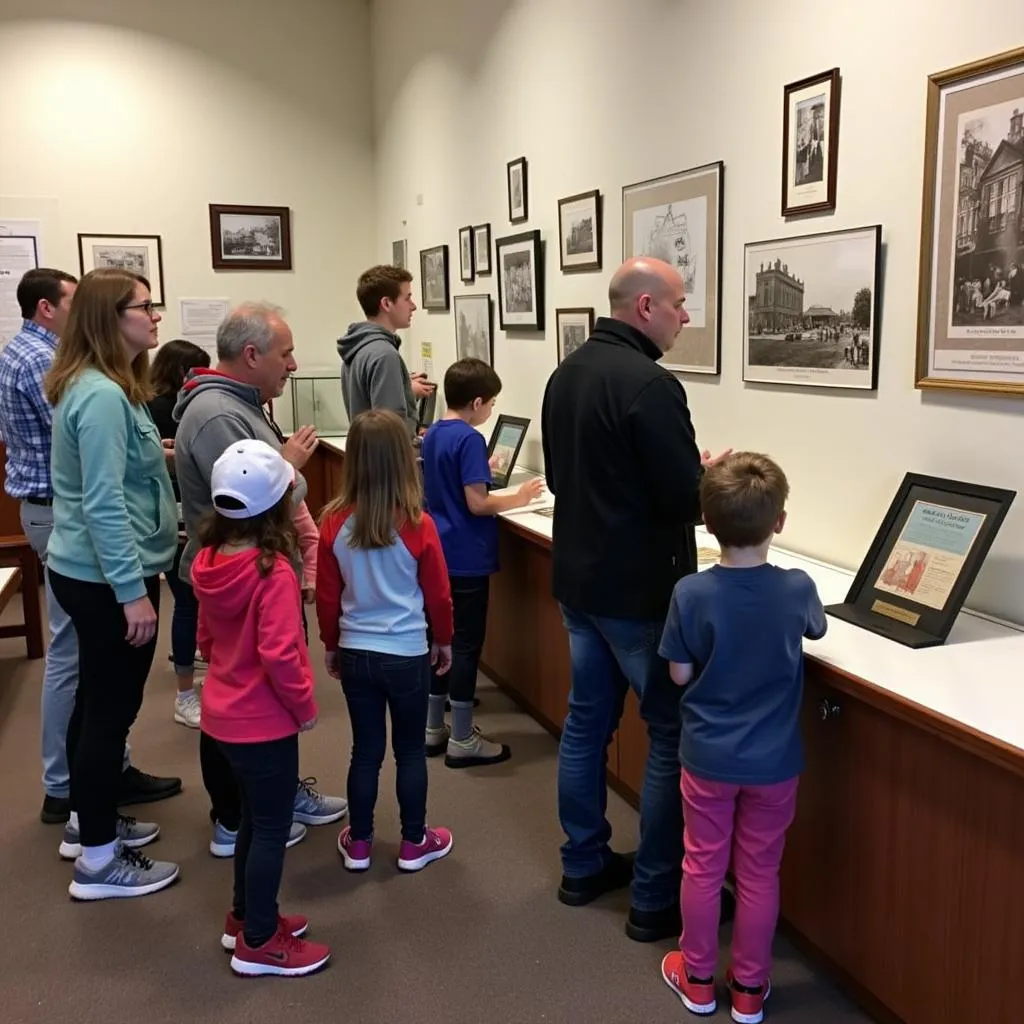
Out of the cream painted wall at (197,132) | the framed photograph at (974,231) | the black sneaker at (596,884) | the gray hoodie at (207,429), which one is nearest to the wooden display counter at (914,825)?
the black sneaker at (596,884)

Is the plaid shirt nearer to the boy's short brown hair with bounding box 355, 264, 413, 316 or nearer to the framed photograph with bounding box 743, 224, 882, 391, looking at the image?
the boy's short brown hair with bounding box 355, 264, 413, 316

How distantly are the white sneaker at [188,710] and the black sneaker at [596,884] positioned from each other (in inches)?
68.4

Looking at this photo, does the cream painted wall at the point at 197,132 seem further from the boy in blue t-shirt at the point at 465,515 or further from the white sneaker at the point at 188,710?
the boy in blue t-shirt at the point at 465,515

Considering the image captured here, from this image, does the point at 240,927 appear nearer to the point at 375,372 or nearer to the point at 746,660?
the point at 746,660

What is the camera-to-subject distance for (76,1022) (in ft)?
6.72

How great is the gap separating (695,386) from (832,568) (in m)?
0.84

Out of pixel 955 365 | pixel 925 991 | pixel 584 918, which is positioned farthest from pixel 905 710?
pixel 584 918

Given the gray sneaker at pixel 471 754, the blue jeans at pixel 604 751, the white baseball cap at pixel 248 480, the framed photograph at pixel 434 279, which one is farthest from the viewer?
the framed photograph at pixel 434 279

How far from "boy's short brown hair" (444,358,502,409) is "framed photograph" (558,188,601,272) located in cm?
85

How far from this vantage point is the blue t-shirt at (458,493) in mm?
3068

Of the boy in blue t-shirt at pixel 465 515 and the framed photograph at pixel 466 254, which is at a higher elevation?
the framed photograph at pixel 466 254

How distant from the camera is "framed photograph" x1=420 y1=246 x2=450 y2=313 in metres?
5.23

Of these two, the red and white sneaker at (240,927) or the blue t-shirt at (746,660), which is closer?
the blue t-shirt at (746,660)

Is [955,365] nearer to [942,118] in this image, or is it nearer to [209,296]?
[942,118]
